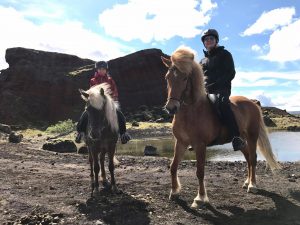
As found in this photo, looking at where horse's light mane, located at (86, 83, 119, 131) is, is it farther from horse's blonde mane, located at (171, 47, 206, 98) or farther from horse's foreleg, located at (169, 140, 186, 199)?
horse's blonde mane, located at (171, 47, 206, 98)

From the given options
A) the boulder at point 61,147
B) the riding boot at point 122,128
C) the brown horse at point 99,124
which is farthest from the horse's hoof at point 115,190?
the boulder at point 61,147

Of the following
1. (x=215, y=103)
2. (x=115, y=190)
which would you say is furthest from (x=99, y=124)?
(x=215, y=103)

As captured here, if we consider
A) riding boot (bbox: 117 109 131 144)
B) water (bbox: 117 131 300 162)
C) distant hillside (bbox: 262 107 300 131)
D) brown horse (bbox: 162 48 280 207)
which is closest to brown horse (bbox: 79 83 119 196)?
riding boot (bbox: 117 109 131 144)

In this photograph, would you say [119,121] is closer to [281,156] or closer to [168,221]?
[168,221]

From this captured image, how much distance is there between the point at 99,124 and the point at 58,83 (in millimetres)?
81937

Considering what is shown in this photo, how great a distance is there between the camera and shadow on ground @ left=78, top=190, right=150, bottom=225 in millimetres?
6957

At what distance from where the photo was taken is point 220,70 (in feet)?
30.3

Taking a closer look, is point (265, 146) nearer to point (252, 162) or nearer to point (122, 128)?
point (252, 162)

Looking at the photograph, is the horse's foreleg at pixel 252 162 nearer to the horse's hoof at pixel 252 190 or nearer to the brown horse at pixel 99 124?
the horse's hoof at pixel 252 190

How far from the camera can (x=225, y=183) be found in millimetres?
10539

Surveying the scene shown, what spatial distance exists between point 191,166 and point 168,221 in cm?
711

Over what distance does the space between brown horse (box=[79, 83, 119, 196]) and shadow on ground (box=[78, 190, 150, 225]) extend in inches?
29.0

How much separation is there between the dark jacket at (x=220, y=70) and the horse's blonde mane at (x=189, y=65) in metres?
1.02

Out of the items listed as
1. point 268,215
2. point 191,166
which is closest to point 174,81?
point 268,215
